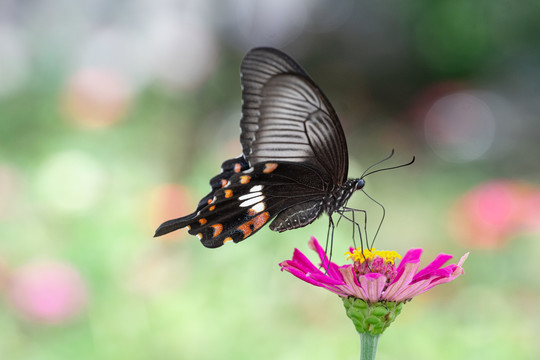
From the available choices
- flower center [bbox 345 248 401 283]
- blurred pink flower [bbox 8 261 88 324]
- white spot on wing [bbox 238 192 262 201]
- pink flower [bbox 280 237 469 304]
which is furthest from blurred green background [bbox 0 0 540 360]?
pink flower [bbox 280 237 469 304]

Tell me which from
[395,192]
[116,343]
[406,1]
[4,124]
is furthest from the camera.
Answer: [406,1]

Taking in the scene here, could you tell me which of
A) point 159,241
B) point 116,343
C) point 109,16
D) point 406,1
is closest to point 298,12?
point 406,1

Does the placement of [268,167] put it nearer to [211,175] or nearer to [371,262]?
[371,262]

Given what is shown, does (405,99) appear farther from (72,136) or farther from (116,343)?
(116,343)

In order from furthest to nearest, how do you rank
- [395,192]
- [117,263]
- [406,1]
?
[406,1], [395,192], [117,263]

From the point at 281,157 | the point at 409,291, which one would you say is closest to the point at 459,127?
the point at 281,157

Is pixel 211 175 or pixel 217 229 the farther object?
pixel 211 175

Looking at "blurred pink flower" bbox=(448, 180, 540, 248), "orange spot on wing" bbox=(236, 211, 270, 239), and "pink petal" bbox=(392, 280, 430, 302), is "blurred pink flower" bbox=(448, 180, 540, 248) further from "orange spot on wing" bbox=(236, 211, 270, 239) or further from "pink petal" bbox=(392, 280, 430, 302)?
"pink petal" bbox=(392, 280, 430, 302)

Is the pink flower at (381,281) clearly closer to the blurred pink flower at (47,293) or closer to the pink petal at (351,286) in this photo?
the pink petal at (351,286)
